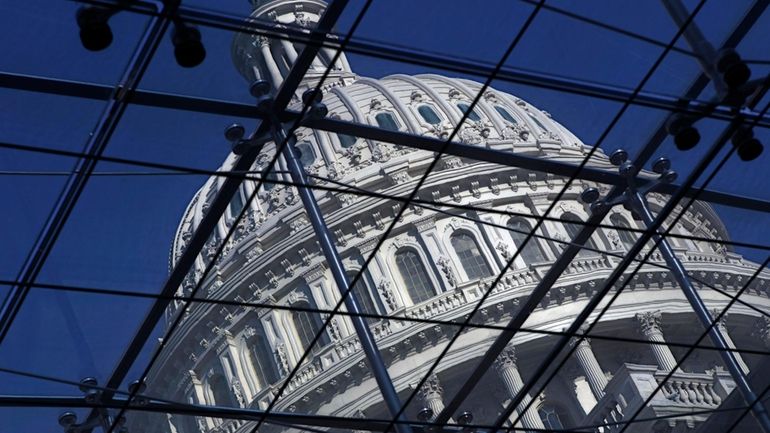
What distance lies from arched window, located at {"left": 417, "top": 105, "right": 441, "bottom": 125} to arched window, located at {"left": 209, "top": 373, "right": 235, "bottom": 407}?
55.7 ft

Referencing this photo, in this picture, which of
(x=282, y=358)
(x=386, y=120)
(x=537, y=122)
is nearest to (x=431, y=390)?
(x=282, y=358)

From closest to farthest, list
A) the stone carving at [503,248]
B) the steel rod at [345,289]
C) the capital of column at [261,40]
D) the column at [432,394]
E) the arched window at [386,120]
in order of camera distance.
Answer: the steel rod at [345,289] < the capital of column at [261,40] < the column at [432,394] < the stone carving at [503,248] < the arched window at [386,120]

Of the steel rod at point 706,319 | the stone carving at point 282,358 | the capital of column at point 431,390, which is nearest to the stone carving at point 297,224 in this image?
the stone carving at point 282,358

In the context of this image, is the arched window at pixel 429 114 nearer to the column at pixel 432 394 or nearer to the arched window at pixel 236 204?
the arched window at pixel 236 204

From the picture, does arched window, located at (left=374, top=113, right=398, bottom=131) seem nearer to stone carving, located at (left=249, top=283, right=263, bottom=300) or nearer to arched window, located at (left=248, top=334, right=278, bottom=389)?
stone carving, located at (left=249, top=283, right=263, bottom=300)

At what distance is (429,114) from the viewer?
79062mm

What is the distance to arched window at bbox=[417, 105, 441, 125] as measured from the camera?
78188 mm

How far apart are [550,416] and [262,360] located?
13.6 meters

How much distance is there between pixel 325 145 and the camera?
7688 centimetres

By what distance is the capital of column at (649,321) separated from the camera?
66812 millimetres

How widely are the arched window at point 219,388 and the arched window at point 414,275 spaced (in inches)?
376

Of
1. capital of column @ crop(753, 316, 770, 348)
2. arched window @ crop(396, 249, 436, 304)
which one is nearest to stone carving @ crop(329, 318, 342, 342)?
arched window @ crop(396, 249, 436, 304)

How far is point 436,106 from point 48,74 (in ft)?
201

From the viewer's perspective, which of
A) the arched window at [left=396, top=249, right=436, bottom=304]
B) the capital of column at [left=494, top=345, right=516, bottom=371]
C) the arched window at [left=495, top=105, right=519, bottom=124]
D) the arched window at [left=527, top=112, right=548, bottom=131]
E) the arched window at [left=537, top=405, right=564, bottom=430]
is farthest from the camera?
the arched window at [left=495, top=105, right=519, bottom=124]
